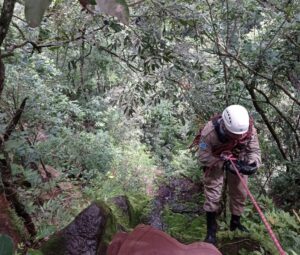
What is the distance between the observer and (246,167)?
11.9 ft

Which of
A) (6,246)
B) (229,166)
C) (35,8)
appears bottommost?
(229,166)

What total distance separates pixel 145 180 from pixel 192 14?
561 cm

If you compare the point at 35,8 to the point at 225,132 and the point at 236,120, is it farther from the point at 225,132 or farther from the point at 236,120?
the point at 225,132

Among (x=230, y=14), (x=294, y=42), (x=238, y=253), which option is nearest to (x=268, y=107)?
(x=294, y=42)

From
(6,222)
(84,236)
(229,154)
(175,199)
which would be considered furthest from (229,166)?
(175,199)

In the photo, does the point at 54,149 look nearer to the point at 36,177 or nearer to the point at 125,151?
the point at 36,177

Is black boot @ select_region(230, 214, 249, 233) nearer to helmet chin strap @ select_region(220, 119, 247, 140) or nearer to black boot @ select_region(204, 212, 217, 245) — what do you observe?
black boot @ select_region(204, 212, 217, 245)

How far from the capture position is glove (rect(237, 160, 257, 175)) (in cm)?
361

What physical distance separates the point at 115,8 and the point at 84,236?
9.83 ft

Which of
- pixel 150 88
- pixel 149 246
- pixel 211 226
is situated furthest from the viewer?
pixel 211 226

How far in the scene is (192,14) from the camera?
3.10 meters

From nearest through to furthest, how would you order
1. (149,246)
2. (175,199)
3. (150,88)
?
(149,246), (150,88), (175,199)

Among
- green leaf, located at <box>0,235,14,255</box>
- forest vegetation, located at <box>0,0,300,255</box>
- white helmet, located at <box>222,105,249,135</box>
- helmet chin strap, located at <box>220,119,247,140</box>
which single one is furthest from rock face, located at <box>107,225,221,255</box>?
helmet chin strap, located at <box>220,119,247,140</box>

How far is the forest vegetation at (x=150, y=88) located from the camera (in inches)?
122
